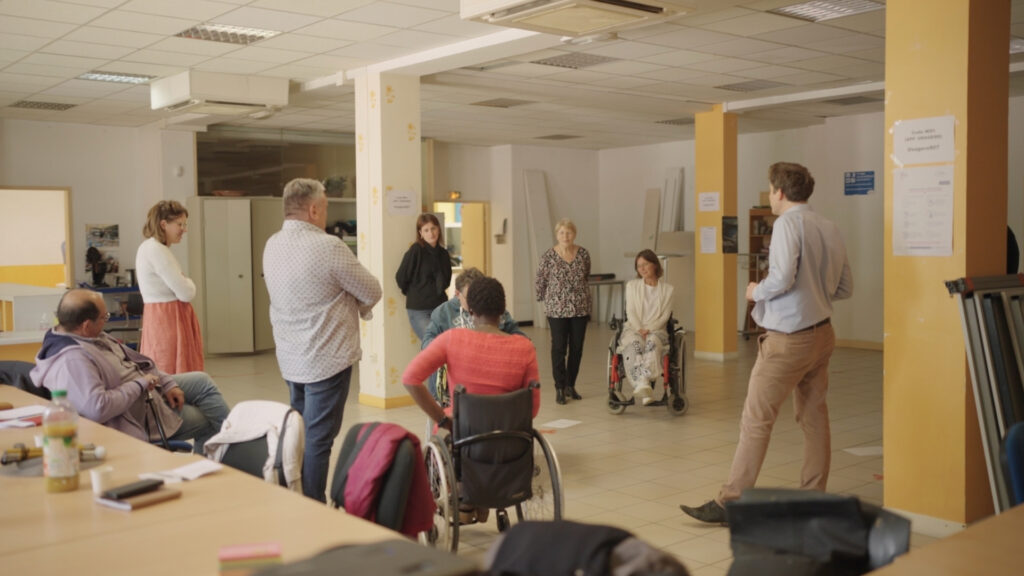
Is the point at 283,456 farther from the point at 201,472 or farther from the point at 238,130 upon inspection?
the point at 238,130

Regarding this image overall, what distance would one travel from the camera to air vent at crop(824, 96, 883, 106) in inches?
401

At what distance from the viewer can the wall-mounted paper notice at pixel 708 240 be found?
10789 mm

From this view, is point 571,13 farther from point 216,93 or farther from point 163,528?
point 216,93

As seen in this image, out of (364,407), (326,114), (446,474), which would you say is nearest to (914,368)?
(446,474)

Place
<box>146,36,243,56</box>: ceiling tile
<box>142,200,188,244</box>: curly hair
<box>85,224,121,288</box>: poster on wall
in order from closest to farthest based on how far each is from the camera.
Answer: <box>142,200,188,244</box>: curly hair, <box>146,36,243,56</box>: ceiling tile, <box>85,224,121,288</box>: poster on wall

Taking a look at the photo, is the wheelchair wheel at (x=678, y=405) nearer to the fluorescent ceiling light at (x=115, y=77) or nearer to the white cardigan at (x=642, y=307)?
the white cardigan at (x=642, y=307)

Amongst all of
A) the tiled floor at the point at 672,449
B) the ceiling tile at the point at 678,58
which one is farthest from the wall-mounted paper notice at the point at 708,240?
the ceiling tile at the point at 678,58

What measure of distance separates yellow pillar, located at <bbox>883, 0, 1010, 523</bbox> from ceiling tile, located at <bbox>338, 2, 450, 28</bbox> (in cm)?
301

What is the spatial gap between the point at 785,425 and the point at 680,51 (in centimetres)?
311

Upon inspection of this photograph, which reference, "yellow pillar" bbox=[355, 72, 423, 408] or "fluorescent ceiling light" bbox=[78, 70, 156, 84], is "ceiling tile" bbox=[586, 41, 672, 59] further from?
"fluorescent ceiling light" bbox=[78, 70, 156, 84]

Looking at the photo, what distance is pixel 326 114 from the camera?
10.9m

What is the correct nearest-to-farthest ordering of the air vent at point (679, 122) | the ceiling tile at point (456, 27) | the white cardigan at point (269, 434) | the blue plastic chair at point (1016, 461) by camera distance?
1. the blue plastic chair at point (1016, 461)
2. the white cardigan at point (269, 434)
3. the ceiling tile at point (456, 27)
4. the air vent at point (679, 122)

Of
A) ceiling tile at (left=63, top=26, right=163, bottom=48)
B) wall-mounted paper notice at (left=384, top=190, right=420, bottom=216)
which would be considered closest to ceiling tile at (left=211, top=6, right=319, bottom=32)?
ceiling tile at (left=63, top=26, right=163, bottom=48)

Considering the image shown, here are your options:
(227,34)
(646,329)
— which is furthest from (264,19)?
(646,329)
